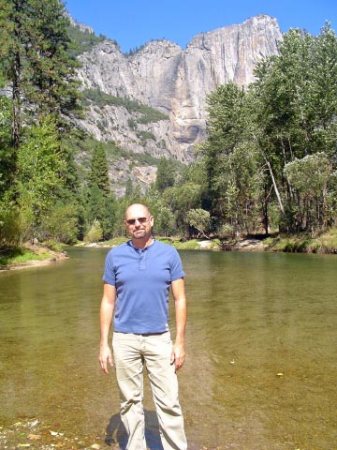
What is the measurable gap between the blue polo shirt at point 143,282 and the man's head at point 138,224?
122mm

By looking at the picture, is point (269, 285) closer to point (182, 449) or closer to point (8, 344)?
point (8, 344)

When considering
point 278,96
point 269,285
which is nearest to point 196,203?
point 278,96

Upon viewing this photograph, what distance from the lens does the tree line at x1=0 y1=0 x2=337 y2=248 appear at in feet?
115

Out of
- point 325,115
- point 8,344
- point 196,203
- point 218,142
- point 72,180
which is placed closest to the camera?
point 8,344

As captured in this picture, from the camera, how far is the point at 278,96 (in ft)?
149

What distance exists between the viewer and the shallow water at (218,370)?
5.41m

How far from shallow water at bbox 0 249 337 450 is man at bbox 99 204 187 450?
55 cm

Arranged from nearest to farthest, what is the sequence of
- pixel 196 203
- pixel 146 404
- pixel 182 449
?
pixel 182 449
pixel 146 404
pixel 196 203

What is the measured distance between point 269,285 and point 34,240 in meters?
25.7

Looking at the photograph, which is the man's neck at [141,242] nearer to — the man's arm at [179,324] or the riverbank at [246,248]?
the man's arm at [179,324]

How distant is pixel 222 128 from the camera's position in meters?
58.9

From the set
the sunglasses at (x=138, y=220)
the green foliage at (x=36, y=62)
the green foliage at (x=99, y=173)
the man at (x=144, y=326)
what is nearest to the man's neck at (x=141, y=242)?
the man at (x=144, y=326)

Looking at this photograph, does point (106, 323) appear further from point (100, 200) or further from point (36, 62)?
point (100, 200)

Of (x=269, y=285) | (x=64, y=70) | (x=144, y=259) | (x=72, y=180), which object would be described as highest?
(x=64, y=70)
